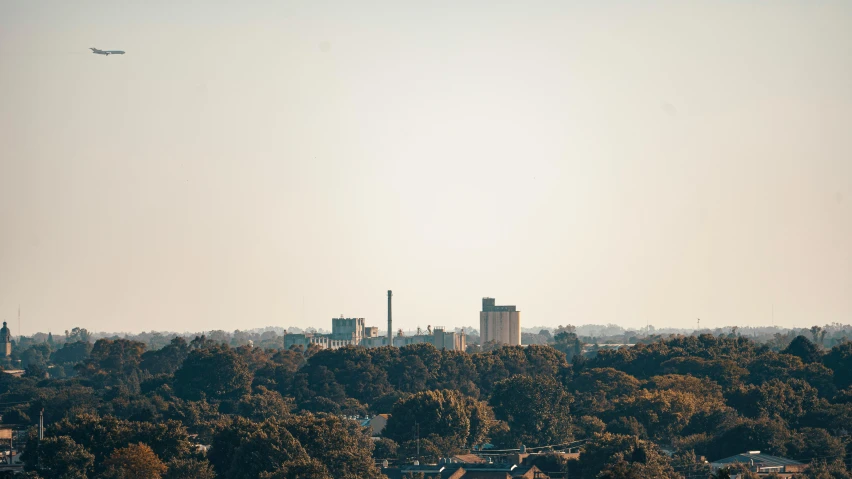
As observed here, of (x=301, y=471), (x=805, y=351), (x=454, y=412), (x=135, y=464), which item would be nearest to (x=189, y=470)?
(x=135, y=464)

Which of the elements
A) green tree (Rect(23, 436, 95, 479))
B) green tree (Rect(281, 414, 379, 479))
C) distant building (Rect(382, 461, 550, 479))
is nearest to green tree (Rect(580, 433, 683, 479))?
distant building (Rect(382, 461, 550, 479))

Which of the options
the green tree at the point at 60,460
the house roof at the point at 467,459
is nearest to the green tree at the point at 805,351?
the house roof at the point at 467,459

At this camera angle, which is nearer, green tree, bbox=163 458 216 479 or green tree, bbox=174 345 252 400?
green tree, bbox=163 458 216 479

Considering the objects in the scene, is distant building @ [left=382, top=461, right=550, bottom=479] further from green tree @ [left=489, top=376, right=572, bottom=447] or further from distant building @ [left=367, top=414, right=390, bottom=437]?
distant building @ [left=367, top=414, right=390, bottom=437]

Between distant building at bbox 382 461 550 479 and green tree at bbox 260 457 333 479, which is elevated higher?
green tree at bbox 260 457 333 479

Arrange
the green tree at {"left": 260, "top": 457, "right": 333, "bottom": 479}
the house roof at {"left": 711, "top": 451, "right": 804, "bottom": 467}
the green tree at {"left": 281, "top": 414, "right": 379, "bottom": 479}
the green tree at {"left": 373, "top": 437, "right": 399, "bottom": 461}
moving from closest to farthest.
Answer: the green tree at {"left": 260, "top": 457, "right": 333, "bottom": 479}, the green tree at {"left": 281, "top": 414, "right": 379, "bottom": 479}, the house roof at {"left": 711, "top": 451, "right": 804, "bottom": 467}, the green tree at {"left": 373, "top": 437, "right": 399, "bottom": 461}

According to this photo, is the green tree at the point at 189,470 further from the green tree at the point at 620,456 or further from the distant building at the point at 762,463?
the distant building at the point at 762,463

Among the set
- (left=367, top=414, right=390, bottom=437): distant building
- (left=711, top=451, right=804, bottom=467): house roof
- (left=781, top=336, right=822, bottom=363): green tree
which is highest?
(left=781, top=336, right=822, bottom=363): green tree
